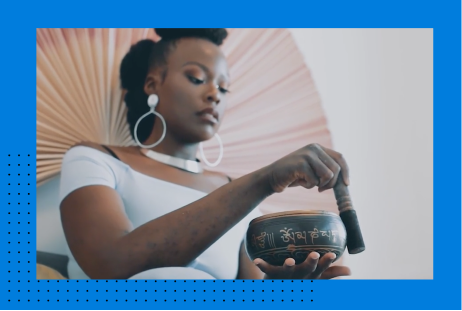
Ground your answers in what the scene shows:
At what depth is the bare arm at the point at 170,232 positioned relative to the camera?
152cm

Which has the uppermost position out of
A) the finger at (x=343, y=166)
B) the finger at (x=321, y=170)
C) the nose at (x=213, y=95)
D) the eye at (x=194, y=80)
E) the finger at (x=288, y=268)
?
the eye at (x=194, y=80)

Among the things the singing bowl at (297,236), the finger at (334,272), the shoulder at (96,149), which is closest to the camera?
the singing bowl at (297,236)

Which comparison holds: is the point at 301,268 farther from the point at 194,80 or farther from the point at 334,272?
the point at 194,80

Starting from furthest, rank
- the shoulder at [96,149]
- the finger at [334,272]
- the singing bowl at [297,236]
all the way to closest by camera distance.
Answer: the shoulder at [96,149] < the finger at [334,272] < the singing bowl at [297,236]

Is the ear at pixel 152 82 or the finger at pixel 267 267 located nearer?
the finger at pixel 267 267

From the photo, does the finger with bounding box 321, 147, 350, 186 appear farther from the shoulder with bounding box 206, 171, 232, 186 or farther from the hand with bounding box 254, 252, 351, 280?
the shoulder with bounding box 206, 171, 232, 186

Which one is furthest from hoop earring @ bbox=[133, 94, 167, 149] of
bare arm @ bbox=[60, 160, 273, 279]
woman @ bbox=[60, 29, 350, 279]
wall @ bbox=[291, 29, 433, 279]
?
wall @ bbox=[291, 29, 433, 279]

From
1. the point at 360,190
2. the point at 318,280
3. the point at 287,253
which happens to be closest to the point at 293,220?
the point at 287,253

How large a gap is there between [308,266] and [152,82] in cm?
63

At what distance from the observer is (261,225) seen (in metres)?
1.47

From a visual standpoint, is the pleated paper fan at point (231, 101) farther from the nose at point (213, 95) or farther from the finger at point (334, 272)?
the finger at point (334, 272)

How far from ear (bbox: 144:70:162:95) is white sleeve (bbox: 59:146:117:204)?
0.20 meters

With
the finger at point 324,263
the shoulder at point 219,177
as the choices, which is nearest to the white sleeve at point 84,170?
the shoulder at point 219,177

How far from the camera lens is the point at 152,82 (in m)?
1.80
